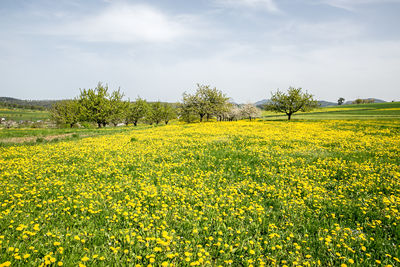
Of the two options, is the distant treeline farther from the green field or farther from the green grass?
the green grass

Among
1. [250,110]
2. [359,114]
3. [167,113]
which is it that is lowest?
[359,114]

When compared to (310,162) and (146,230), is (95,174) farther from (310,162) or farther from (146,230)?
(310,162)

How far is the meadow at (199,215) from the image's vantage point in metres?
3.75

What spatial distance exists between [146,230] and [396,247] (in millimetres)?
5530

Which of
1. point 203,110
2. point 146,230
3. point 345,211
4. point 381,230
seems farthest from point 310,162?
point 203,110

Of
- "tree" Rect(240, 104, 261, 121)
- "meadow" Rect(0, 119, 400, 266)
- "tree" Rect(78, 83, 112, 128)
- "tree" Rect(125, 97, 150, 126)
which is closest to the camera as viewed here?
"meadow" Rect(0, 119, 400, 266)

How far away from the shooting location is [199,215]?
516 centimetres

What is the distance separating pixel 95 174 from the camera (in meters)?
7.90

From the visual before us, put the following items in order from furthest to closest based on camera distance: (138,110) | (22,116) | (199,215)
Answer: (22,116)
(138,110)
(199,215)

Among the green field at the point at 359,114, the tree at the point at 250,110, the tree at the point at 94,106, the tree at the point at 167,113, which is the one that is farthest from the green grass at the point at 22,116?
the green field at the point at 359,114

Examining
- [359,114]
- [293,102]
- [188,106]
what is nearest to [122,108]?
[188,106]

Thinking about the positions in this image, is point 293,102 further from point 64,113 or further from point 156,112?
point 64,113

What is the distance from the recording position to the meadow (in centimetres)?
375

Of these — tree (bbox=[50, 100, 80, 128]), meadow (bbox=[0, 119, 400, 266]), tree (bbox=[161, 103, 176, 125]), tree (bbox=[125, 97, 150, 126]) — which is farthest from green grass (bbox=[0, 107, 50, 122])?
meadow (bbox=[0, 119, 400, 266])
